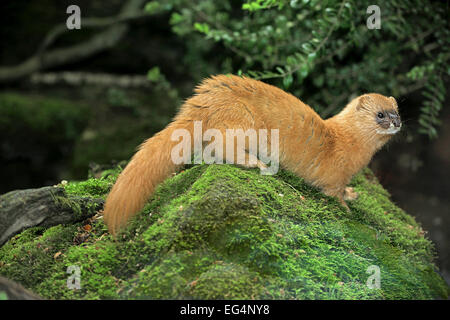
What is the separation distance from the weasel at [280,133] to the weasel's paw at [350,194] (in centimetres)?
10

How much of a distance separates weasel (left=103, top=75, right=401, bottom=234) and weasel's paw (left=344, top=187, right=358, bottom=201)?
0.34 ft

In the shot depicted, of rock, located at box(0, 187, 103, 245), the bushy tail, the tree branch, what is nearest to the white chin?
the bushy tail

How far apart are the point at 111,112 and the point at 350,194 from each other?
6.06 metres

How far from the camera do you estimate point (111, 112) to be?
8914mm

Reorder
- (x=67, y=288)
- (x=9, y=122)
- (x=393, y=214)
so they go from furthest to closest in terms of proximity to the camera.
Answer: (x=9, y=122), (x=393, y=214), (x=67, y=288)

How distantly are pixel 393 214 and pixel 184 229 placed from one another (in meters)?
2.34

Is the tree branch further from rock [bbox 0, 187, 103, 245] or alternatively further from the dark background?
rock [bbox 0, 187, 103, 245]

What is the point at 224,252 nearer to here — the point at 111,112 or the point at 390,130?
the point at 390,130

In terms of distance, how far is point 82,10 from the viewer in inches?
369

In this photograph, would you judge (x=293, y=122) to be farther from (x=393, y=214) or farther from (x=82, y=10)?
(x=82, y=10)

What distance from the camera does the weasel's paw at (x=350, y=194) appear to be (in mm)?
4000

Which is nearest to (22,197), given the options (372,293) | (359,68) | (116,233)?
(116,233)

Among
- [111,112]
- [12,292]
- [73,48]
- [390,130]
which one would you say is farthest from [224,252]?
[73,48]

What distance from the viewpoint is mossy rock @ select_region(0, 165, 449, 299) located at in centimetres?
261
